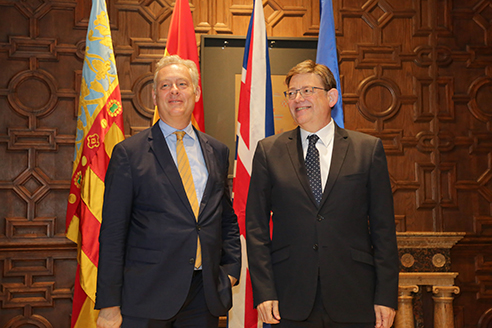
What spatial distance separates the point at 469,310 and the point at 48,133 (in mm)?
3904

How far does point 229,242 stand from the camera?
82.8 inches

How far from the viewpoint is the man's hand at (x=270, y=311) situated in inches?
70.0

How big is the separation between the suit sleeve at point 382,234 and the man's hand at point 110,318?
1061 millimetres

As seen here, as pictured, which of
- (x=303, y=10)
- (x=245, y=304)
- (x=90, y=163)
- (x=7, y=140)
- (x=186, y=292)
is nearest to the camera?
(x=186, y=292)

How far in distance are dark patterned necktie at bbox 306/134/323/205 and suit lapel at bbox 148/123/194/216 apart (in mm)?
541

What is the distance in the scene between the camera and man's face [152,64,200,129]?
2057mm

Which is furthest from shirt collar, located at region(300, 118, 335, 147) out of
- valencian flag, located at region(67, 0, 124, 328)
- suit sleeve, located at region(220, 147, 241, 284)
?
valencian flag, located at region(67, 0, 124, 328)

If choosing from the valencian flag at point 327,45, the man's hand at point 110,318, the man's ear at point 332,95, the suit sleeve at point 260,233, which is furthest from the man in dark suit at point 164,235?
the valencian flag at point 327,45

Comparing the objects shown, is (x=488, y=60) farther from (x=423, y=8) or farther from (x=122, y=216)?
(x=122, y=216)

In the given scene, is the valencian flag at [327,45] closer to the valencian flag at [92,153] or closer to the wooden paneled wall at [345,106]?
the wooden paneled wall at [345,106]

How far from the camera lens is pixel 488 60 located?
399 cm

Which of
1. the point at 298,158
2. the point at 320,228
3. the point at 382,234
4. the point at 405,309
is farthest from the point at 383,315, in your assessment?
the point at 405,309

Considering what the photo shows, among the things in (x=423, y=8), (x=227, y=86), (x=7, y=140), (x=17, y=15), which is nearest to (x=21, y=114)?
(x=7, y=140)

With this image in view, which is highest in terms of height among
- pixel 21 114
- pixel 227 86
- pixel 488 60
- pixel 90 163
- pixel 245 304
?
pixel 488 60
